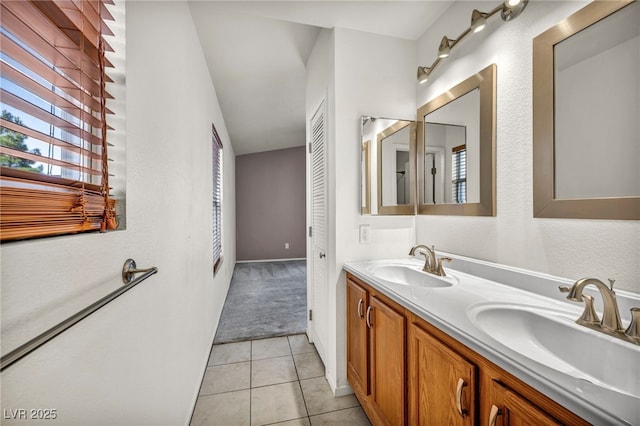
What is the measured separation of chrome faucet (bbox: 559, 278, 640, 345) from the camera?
2.39 ft

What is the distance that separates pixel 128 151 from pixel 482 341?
4.03ft

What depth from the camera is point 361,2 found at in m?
1.54

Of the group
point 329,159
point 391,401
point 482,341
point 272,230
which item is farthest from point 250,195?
point 482,341

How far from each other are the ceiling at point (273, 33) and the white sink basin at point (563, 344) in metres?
1.70

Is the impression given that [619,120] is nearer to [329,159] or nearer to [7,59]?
[329,159]

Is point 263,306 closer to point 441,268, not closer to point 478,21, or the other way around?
point 441,268

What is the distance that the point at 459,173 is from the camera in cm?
156

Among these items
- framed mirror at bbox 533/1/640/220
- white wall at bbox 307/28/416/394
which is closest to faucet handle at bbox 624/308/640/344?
framed mirror at bbox 533/1/640/220

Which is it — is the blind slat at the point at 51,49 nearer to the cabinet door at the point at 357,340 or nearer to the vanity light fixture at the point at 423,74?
the cabinet door at the point at 357,340

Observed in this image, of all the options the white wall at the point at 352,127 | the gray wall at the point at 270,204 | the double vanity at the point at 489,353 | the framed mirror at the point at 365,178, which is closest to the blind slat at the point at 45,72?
the double vanity at the point at 489,353

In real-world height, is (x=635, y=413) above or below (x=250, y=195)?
below

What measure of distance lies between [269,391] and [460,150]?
6.47ft

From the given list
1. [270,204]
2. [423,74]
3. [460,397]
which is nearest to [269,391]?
[460,397]

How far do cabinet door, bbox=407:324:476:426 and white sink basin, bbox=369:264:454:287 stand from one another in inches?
19.0
